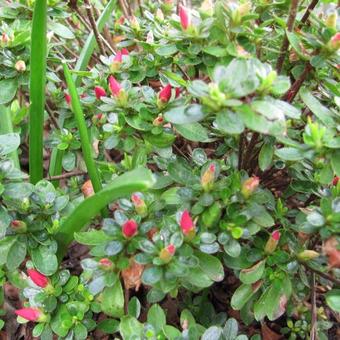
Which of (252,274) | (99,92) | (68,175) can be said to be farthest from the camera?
(68,175)

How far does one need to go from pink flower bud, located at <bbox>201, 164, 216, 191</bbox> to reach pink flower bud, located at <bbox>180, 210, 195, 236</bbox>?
0.08 metres

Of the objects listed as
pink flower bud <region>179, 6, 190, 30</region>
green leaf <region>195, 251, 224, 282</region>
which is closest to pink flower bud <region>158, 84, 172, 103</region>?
pink flower bud <region>179, 6, 190, 30</region>

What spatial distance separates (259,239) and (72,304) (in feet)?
1.44

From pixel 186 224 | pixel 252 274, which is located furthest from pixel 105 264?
pixel 252 274

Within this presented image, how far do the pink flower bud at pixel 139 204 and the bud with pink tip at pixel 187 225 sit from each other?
0.37 ft

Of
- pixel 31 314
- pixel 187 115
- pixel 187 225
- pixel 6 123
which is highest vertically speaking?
pixel 187 115

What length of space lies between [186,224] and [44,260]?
14.9 inches

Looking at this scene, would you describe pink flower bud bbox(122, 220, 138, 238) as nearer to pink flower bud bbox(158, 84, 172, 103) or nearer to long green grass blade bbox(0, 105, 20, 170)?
pink flower bud bbox(158, 84, 172, 103)

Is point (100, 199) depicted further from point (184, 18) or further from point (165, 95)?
point (184, 18)

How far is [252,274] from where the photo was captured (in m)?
1.06

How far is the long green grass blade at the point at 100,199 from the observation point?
840mm

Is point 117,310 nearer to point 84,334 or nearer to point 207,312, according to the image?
point 84,334

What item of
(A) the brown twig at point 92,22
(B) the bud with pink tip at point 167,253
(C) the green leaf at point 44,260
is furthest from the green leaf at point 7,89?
(B) the bud with pink tip at point 167,253

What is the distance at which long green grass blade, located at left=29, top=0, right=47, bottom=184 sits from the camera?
3.67ft
